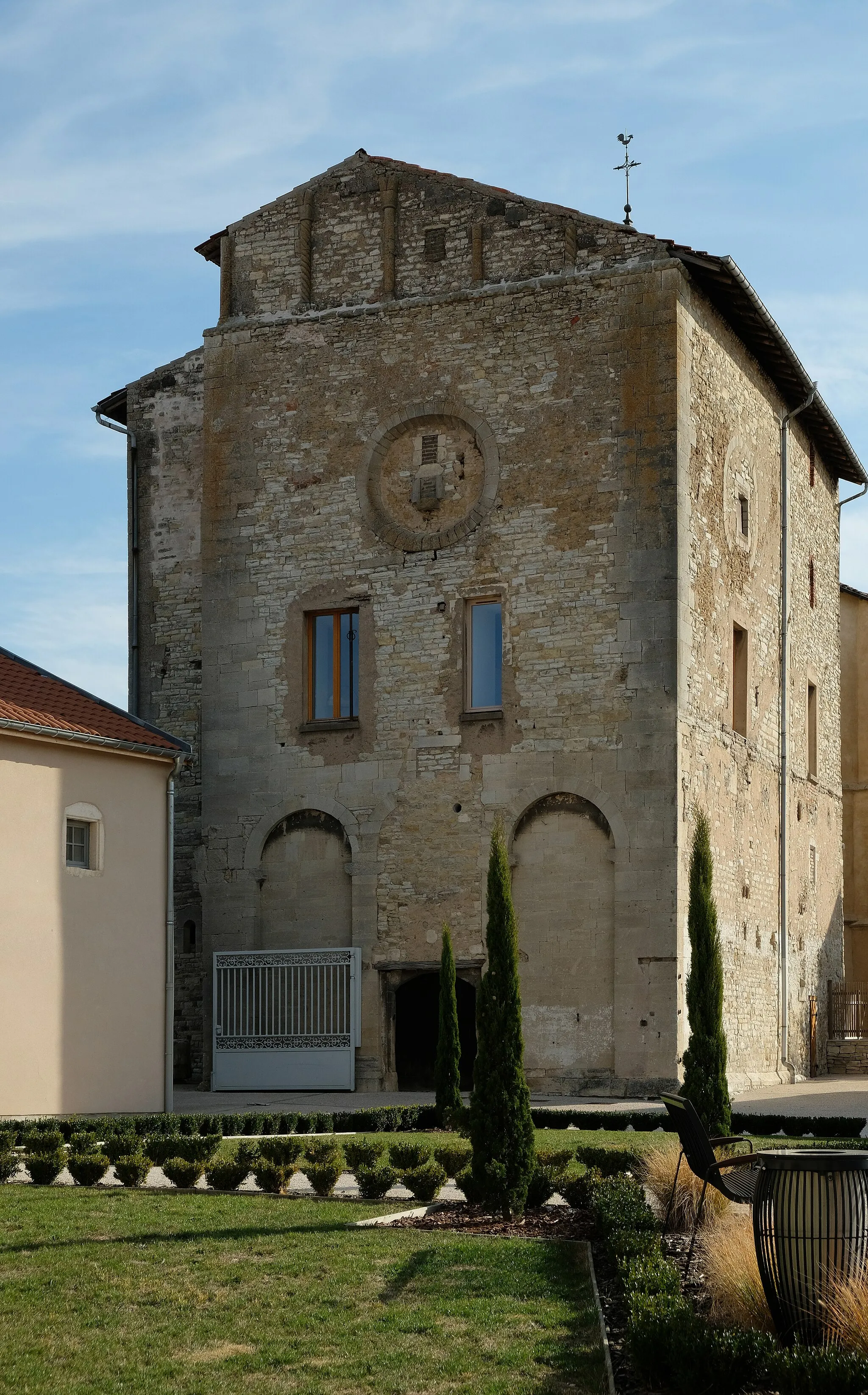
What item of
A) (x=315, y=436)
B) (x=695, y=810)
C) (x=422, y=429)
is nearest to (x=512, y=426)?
(x=422, y=429)

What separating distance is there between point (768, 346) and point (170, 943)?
13.4 meters

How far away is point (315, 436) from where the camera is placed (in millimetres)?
24891

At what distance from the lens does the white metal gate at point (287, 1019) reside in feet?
76.0

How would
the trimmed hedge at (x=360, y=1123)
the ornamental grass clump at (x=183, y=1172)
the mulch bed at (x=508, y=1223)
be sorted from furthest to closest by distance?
the trimmed hedge at (x=360, y=1123), the ornamental grass clump at (x=183, y=1172), the mulch bed at (x=508, y=1223)

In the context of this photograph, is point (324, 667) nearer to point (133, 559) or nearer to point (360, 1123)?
point (133, 559)

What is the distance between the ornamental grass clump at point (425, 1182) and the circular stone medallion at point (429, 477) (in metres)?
13.3

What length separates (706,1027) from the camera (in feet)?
44.4

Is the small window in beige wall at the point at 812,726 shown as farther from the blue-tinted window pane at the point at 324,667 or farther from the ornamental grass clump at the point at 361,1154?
the ornamental grass clump at the point at 361,1154

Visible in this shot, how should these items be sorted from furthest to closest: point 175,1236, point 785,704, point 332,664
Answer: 1. point 785,704
2. point 332,664
3. point 175,1236

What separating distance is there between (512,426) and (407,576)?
101 inches

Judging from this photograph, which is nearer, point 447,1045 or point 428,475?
point 447,1045

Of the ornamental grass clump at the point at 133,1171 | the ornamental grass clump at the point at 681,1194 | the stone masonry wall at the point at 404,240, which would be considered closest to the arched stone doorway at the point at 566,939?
the stone masonry wall at the point at 404,240

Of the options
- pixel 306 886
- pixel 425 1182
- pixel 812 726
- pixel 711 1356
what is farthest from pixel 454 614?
pixel 711 1356

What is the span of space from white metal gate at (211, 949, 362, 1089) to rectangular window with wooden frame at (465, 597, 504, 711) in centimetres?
388
